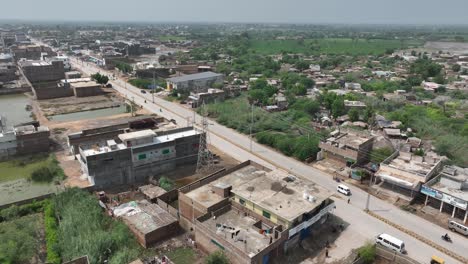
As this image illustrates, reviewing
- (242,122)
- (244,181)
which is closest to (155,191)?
(244,181)

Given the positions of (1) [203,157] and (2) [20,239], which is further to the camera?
(1) [203,157]

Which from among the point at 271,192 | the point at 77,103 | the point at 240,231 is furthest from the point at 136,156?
the point at 77,103

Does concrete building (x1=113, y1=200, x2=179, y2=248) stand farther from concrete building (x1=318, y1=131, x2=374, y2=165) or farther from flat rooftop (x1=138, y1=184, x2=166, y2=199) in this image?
concrete building (x1=318, y1=131, x2=374, y2=165)

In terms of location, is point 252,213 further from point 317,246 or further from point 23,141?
point 23,141

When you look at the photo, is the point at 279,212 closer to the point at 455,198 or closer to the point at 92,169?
the point at 455,198

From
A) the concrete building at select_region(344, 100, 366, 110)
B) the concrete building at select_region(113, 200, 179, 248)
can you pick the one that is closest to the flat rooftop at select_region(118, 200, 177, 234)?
the concrete building at select_region(113, 200, 179, 248)

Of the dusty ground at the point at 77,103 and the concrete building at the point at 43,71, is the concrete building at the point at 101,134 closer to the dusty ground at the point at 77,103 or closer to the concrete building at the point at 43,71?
the dusty ground at the point at 77,103
